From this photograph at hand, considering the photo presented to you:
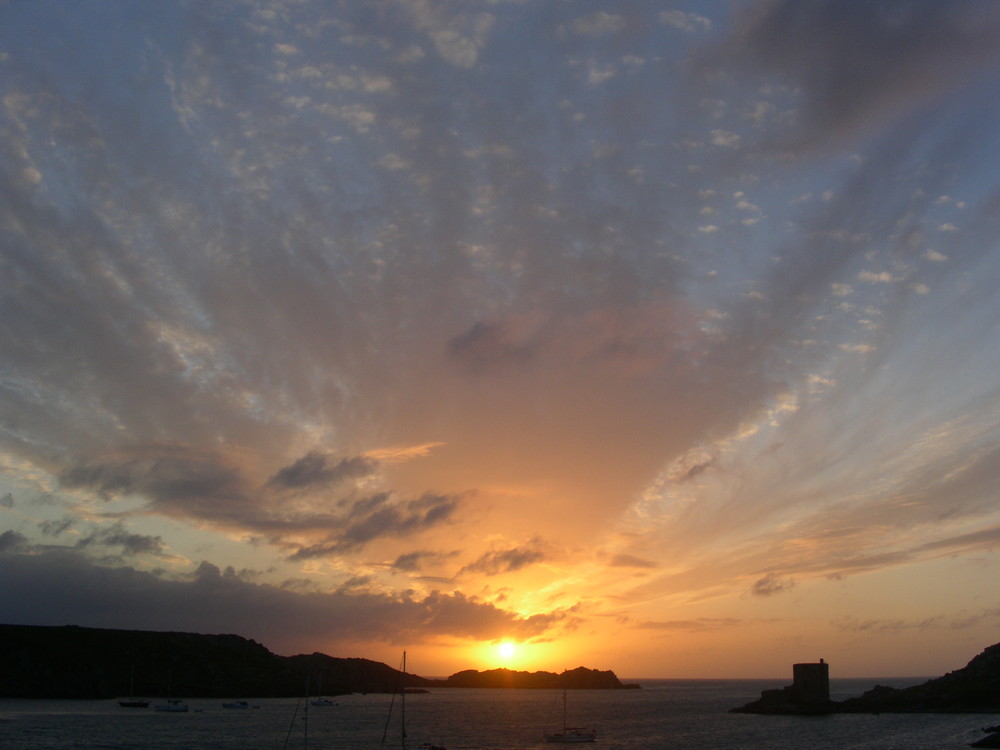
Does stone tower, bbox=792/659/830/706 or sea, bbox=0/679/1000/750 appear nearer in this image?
sea, bbox=0/679/1000/750

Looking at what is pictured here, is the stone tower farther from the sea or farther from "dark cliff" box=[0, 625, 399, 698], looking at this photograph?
"dark cliff" box=[0, 625, 399, 698]

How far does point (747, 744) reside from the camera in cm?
9138

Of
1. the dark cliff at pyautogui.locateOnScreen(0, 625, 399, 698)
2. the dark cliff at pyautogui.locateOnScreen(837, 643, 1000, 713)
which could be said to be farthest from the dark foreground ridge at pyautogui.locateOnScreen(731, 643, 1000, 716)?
the dark cliff at pyautogui.locateOnScreen(0, 625, 399, 698)

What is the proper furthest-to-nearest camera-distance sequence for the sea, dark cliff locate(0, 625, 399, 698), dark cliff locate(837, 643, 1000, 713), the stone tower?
dark cliff locate(0, 625, 399, 698)
the stone tower
dark cliff locate(837, 643, 1000, 713)
the sea

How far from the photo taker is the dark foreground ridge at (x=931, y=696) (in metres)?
116

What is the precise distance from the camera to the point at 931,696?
121 metres

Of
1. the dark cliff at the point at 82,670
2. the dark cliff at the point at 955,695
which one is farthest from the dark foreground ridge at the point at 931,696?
the dark cliff at the point at 82,670

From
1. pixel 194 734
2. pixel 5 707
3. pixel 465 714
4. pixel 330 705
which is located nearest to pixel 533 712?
pixel 465 714

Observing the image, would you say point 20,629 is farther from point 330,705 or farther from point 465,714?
point 465,714

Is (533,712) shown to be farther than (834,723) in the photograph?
Yes

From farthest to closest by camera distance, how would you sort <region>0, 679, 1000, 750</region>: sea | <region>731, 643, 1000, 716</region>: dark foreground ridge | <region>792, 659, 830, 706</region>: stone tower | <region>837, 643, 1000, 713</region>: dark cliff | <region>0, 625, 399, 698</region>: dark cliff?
<region>0, 625, 399, 698</region>: dark cliff → <region>792, 659, 830, 706</region>: stone tower → <region>731, 643, 1000, 716</region>: dark foreground ridge → <region>837, 643, 1000, 713</region>: dark cliff → <region>0, 679, 1000, 750</region>: sea

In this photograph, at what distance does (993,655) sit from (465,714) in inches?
4081

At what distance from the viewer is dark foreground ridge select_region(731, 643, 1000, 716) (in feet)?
382

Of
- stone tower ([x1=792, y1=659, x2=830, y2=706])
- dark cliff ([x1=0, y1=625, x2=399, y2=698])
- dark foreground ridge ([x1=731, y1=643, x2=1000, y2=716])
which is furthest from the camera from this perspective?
dark cliff ([x1=0, y1=625, x2=399, y2=698])
